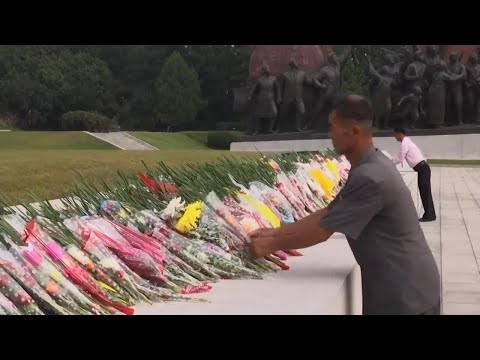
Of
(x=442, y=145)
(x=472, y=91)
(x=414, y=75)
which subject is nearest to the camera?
(x=414, y=75)

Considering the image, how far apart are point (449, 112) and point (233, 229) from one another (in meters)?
21.6

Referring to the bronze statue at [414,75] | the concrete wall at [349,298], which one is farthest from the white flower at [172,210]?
the bronze statue at [414,75]

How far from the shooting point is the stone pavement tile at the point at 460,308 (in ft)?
12.7

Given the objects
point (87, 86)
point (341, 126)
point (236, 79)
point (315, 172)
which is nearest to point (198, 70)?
point (236, 79)

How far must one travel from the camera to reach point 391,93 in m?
22.6

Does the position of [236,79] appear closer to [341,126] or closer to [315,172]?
[315,172]

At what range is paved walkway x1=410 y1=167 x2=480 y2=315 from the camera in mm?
4211

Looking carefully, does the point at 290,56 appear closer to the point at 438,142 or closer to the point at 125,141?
the point at 438,142

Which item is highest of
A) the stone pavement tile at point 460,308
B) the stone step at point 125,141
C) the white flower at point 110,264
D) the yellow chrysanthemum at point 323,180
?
the white flower at point 110,264

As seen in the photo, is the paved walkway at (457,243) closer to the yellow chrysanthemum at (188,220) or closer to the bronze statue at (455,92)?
the yellow chrysanthemum at (188,220)

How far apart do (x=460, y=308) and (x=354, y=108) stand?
239 cm

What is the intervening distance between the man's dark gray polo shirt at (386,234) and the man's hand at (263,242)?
0.26m

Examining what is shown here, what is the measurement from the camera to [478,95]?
22547mm

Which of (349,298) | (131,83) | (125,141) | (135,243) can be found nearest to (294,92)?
(125,141)
